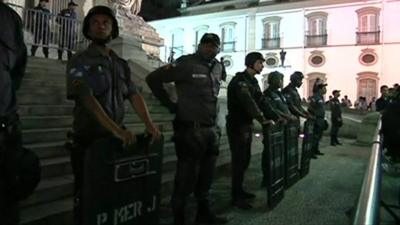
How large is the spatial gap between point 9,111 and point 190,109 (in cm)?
185

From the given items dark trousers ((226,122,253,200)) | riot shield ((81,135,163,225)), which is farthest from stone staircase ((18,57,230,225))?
riot shield ((81,135,163,225))

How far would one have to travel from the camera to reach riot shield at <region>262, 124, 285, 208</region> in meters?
5.05

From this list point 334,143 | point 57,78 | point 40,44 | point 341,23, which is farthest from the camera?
point 341,23

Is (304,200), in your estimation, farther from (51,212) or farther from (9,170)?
(9,170)

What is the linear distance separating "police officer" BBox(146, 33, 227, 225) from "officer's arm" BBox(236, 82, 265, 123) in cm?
92

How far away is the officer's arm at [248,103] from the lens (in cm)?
513

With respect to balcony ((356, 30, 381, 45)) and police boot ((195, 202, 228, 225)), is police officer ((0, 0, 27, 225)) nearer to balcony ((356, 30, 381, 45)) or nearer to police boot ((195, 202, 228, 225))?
police boot ((195, 202, 228, 225))

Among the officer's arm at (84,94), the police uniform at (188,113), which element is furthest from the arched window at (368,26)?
the officer's arm at (84,94)

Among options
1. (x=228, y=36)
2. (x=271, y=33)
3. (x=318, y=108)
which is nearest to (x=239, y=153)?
(x=318, y=108)

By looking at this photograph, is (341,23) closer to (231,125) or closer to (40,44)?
(40,44)

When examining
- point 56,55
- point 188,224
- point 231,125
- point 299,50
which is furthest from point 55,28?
point 299,50

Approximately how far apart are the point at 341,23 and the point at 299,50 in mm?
3724

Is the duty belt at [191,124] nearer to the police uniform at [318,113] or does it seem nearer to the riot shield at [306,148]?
the riot shield at [306,148]

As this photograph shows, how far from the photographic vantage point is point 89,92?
2.77 metres
